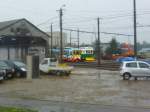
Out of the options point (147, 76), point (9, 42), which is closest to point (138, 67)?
point (147, 76)

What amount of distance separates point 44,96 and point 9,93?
304cm

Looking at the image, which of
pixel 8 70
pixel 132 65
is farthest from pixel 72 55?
pixel 132 65

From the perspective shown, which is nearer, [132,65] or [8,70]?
[132,65]

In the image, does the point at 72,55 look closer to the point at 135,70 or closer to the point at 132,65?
the point at 132,65

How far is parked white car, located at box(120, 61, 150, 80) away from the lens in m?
36.0

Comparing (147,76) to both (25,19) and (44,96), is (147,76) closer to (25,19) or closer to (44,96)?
(44,96)

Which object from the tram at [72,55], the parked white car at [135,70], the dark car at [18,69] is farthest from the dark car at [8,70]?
the tram at [72,55]

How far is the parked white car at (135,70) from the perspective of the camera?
36031mm

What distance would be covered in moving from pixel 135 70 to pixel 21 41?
122 feet

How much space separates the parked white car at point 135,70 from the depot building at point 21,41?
3168 centimetres

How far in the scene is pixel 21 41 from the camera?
2778 inches

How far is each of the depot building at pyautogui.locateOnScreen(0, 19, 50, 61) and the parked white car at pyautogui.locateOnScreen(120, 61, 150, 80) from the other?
3168cm

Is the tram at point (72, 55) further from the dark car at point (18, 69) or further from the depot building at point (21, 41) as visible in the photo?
the dark car at point (18, 69)

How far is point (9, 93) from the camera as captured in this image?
85.1ft
